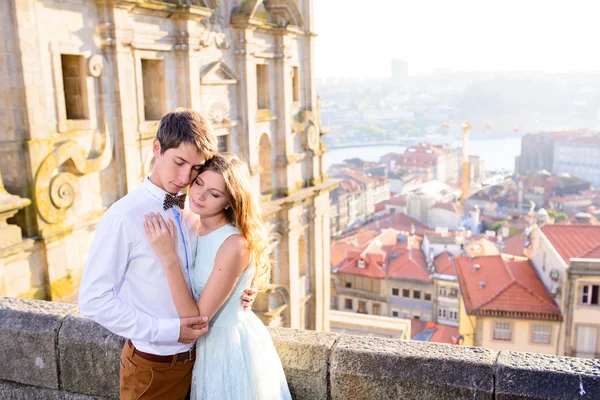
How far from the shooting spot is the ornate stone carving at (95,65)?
10523 millimetres

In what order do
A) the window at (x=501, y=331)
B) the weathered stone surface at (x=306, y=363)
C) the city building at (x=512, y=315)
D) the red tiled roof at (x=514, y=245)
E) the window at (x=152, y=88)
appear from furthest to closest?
the red tiled roof at (x=514, y=245), the window at (x=501, y=331), the city building at (x=512, y=315), the window at (x=152, y=88), the weathered stone surface at (x=306, y=363)

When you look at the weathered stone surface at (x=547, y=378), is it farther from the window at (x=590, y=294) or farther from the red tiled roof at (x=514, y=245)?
the red tiled roof at (x=514, y=245)

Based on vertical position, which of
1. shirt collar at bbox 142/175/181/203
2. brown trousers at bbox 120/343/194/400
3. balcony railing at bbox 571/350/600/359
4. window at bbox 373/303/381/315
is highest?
shirt collar at bbox 142/175/181/203

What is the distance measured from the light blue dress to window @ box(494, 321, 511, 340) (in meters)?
30.4

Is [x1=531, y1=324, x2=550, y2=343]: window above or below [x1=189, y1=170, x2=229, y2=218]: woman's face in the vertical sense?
below

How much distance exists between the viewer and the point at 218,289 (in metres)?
3.12

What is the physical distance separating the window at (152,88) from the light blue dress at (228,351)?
10.4m

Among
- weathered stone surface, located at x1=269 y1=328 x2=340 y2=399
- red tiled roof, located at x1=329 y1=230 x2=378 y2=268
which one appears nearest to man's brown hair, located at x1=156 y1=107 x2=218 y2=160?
weathered stone surface, located at x1=269 y1=328 x2=340 y2=399

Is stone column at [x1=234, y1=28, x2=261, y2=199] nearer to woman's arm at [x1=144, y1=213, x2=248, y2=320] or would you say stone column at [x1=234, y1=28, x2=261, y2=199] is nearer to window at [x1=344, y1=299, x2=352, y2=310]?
woman's arm at [x1=144, y1=213, x2=248, y2=320]

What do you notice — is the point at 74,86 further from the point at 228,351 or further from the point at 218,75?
the point at 228,351

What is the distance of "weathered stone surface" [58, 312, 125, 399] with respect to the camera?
4.04 m

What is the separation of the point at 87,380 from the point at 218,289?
162cm

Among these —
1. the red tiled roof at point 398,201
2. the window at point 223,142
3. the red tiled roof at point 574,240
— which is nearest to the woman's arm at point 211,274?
the window at point 223,142

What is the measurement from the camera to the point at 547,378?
11.1ft
